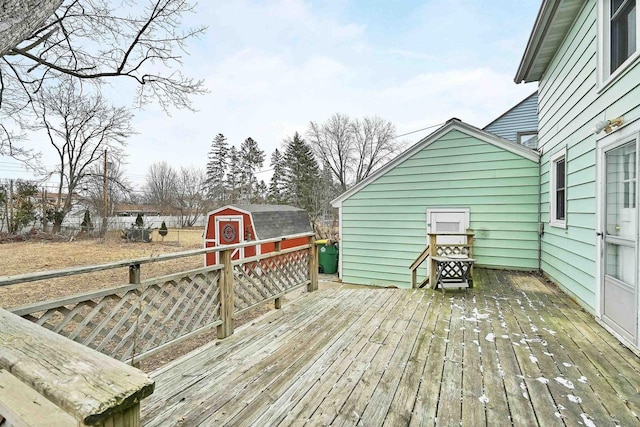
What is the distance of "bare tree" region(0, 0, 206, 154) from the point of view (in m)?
6.12

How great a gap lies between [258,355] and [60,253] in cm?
1218

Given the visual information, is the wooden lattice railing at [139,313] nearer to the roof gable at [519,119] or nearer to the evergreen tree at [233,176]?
the roof gable at [519,119]

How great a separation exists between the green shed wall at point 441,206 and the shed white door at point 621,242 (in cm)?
308

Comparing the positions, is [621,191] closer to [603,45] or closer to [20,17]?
[603,45]

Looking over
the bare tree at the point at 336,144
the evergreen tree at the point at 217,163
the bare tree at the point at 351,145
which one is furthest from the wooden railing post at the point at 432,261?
the evergreen tree at the point at 217,163

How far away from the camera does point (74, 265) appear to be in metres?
9.50

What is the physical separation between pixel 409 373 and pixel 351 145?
24.7m

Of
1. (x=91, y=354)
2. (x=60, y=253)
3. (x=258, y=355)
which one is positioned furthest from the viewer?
(x=60, y=253)

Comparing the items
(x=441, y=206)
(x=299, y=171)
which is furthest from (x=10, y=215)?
(x=441, y=206)

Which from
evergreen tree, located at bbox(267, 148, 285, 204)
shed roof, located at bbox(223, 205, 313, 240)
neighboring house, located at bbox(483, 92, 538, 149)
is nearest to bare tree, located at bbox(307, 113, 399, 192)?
evergreen tree, located at bbox(267, 148, 285, 204)

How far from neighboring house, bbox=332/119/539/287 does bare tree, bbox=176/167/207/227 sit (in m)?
22.5

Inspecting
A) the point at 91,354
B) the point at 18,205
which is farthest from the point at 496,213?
the point at 18,205

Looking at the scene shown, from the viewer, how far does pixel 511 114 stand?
1023 cm

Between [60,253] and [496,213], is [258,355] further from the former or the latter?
[60,253]
